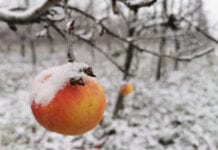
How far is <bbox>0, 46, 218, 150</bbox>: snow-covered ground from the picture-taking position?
7.52 metres

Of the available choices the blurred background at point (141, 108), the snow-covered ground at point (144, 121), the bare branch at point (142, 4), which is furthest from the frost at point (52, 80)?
the snow-covered ground at point (144, 121)

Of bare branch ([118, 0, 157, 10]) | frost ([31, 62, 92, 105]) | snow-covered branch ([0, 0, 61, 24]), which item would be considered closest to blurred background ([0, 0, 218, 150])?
snow-covered branch ([0, 0, 61, 24])

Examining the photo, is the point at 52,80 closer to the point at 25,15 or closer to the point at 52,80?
the point at 52,80

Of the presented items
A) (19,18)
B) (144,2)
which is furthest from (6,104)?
(144,2)

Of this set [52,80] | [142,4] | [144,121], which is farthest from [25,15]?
[144,121]

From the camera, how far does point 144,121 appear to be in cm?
916

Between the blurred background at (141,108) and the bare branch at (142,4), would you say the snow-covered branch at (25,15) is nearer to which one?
the bare branch at (142,4)

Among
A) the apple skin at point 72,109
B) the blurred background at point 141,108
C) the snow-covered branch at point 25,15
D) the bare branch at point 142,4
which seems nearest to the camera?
the apple skin at point 72,109

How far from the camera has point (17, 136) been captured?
778 cm

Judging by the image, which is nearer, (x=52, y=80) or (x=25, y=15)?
(x=52, y=80)

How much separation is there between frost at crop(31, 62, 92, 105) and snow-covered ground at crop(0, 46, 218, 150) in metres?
6.21

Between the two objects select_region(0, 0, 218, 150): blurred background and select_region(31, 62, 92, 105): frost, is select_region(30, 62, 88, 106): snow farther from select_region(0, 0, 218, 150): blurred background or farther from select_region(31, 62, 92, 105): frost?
select_region(0, 0, 218, 150): blurred background

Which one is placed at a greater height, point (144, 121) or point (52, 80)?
point (52, 80)

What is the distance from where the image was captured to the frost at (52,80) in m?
1.12
